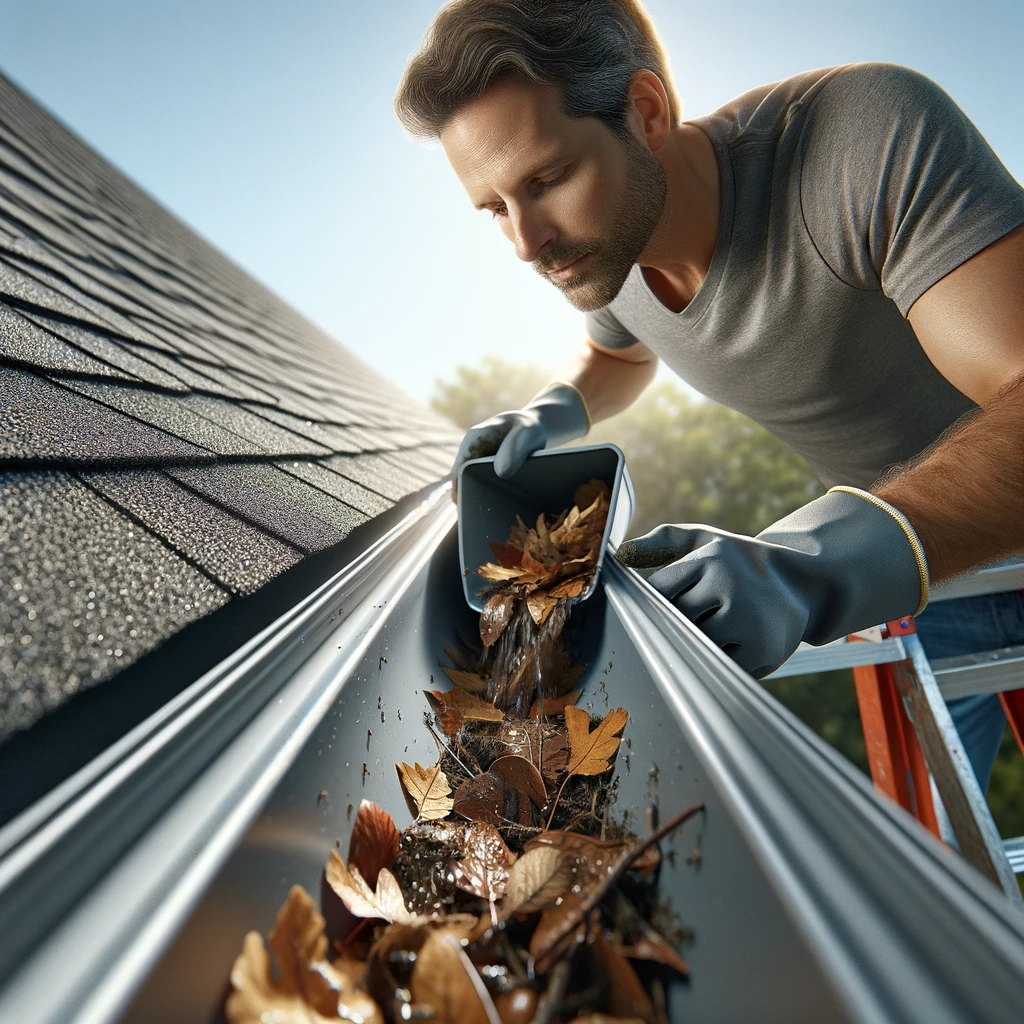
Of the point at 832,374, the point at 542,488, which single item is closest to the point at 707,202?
the point at 832,374

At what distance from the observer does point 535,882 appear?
0.49 m

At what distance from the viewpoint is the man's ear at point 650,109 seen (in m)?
1.81

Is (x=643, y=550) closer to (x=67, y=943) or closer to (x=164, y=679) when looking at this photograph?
(x=164, y=679)

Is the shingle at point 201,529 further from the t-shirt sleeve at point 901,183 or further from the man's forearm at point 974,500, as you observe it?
the t-shirt sleeve at point 901,183

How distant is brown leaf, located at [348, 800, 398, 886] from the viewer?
1.77ft

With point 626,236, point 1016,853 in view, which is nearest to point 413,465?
point 626,236

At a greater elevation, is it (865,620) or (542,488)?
(865,620)

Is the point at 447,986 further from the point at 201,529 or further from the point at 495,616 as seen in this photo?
the point at 495,616

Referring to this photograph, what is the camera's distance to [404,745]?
740 mm

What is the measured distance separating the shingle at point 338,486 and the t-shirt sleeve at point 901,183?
4.18 ft

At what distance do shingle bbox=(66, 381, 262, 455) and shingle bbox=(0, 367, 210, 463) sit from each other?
3 cm

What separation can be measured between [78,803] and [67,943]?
102 mm

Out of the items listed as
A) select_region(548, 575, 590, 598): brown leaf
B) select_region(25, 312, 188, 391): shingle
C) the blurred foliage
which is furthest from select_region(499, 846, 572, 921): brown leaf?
the blurred foliage

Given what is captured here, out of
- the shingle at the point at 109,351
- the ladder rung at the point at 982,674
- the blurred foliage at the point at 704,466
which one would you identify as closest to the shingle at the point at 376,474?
the shingle at the point at 109,351
